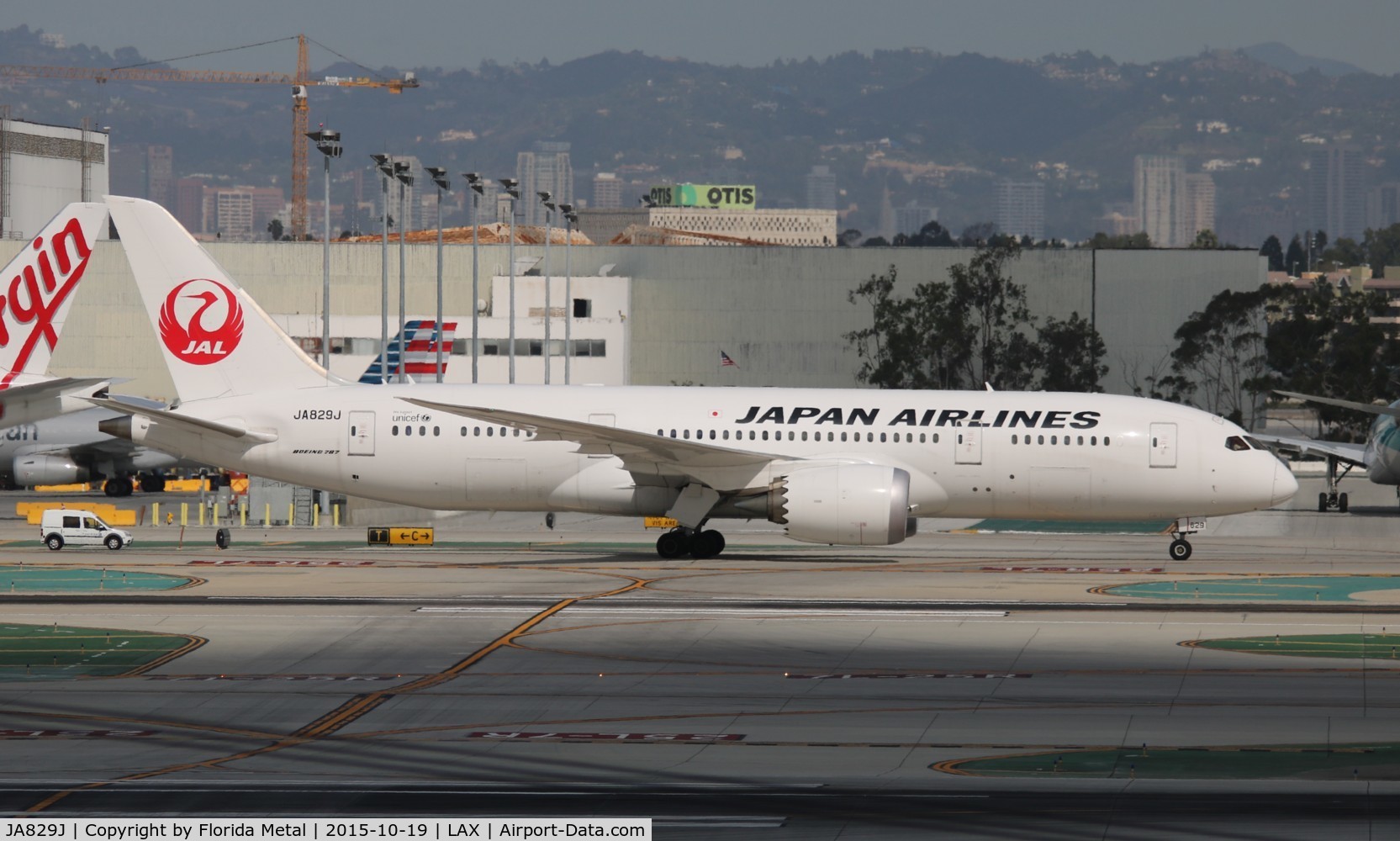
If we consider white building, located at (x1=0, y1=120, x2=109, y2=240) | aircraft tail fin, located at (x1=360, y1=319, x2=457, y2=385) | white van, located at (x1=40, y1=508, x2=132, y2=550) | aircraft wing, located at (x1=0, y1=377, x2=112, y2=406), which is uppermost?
white building, located at (x1=0, y1=120, x2=109, y2=240)

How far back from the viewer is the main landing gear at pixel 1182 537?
43.9 m

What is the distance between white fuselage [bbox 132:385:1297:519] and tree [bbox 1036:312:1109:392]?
213ft

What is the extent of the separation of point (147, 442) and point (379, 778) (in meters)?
27.5

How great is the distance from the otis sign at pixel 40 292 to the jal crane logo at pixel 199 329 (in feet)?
12.3

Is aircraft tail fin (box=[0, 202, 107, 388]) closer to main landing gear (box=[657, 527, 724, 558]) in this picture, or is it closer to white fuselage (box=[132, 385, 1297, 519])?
white fuselage (box=[132, 385, 1297, 519])

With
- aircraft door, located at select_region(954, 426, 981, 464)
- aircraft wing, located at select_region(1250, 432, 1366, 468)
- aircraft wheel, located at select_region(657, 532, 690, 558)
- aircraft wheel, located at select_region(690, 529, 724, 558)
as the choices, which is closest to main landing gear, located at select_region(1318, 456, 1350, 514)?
aircraft wing, located at select_region(1250, 432, 1366, 468)

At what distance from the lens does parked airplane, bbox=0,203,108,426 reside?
40219 millimetres

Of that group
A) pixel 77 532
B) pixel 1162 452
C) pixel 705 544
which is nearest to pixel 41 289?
pixel 77 532

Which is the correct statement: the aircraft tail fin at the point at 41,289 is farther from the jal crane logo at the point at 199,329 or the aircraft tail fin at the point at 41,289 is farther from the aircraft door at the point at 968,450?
the aircraft door at the point at 968,450

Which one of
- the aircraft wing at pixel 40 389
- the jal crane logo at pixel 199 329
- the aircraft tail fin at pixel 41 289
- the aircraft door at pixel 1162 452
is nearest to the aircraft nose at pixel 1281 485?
the aircraft door at pixel 1162 452

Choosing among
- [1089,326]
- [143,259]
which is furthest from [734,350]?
[143,259]

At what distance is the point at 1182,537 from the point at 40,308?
29.7 metres

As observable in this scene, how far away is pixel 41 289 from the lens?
4053cm

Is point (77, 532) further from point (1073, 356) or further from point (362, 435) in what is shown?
point (1073, 356)
